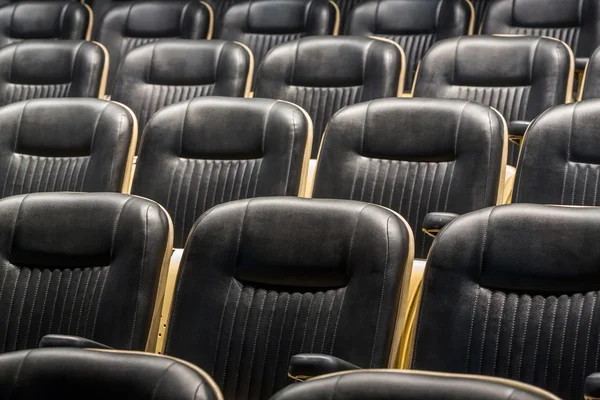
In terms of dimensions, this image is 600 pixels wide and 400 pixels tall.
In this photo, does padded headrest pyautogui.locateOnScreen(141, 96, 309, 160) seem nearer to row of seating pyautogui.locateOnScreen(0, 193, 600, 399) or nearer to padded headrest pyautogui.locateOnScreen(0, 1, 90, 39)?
row of seating pyautogui.locateOnScreen(0, 193, 600, 399)

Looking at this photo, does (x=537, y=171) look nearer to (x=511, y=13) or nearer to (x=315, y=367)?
(x=315, y=367)

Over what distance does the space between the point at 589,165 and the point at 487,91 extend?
0.40 m

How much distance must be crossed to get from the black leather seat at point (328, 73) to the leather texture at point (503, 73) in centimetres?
6

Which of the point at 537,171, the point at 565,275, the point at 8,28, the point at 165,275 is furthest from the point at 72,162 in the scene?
the point at 8,28

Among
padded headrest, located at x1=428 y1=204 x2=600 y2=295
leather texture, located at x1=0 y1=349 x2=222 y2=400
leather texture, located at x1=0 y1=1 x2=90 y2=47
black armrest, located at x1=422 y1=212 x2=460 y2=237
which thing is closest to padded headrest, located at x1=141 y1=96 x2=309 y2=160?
black armrest, located at x1=422 y1=212 x2=460 y2=237

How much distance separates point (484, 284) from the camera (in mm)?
783

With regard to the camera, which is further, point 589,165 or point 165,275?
point 589,165

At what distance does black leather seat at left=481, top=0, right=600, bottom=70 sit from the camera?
5.52ft

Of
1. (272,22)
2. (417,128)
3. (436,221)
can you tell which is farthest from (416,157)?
(272,22)

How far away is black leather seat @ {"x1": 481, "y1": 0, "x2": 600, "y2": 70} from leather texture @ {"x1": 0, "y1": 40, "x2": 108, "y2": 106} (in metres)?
0.72

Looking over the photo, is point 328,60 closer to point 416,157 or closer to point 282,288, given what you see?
point 416,157

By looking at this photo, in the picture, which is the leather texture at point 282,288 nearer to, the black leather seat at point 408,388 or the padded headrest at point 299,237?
the padded headrest at point 299,237

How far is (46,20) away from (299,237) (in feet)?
4.39

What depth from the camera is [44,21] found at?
6.49 ft
